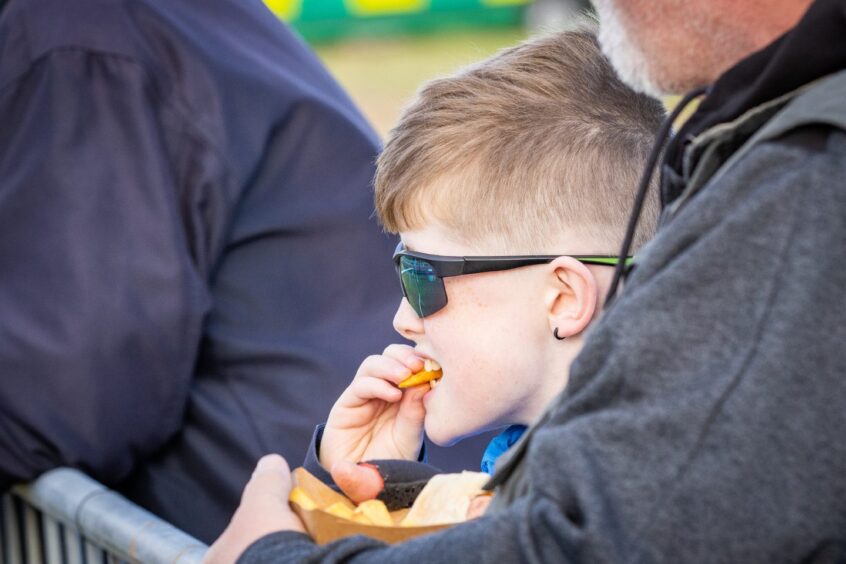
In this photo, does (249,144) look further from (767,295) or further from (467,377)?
(767,295)

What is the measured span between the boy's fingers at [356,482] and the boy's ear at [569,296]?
405 mm

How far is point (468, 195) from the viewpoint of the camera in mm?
1979

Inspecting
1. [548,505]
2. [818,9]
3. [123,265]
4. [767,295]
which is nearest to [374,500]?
[548,505]

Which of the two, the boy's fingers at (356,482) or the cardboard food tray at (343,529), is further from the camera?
the boy's fingers at (356,482)

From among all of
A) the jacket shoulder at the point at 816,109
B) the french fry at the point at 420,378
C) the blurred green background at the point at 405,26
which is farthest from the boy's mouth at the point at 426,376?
the blurred green background at the point at 405,26

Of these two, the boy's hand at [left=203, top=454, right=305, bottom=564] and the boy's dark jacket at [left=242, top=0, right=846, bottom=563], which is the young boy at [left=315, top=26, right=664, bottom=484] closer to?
the boy's hand at [left=203, top=454, right=305, bottom=564]

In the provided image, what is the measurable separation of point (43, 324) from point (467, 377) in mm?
1091

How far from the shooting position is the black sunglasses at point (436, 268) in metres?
1.90

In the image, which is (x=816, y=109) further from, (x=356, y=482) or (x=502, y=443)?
(x=502, y=443)

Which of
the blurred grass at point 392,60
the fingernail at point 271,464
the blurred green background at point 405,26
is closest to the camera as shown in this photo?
the fingernail at point 271,464

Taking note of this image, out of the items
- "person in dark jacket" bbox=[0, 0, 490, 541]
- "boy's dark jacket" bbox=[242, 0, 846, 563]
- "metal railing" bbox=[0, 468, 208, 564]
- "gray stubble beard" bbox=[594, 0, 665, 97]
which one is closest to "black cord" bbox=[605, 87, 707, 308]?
"gray stubble beard" bbox=[594, 0, 665, 97]

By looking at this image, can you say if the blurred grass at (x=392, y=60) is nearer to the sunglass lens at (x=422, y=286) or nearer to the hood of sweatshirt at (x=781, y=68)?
the sunglass lens at (x=422, y=286)

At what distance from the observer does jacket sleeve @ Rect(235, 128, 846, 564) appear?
1095mm

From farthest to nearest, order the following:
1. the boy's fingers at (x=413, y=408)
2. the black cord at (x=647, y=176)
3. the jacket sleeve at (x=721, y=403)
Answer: the boy's fingers at (x=413, y=408)
the black cord at (x=647, y=176)
the jacket sleeve at (x=721, y=403)
